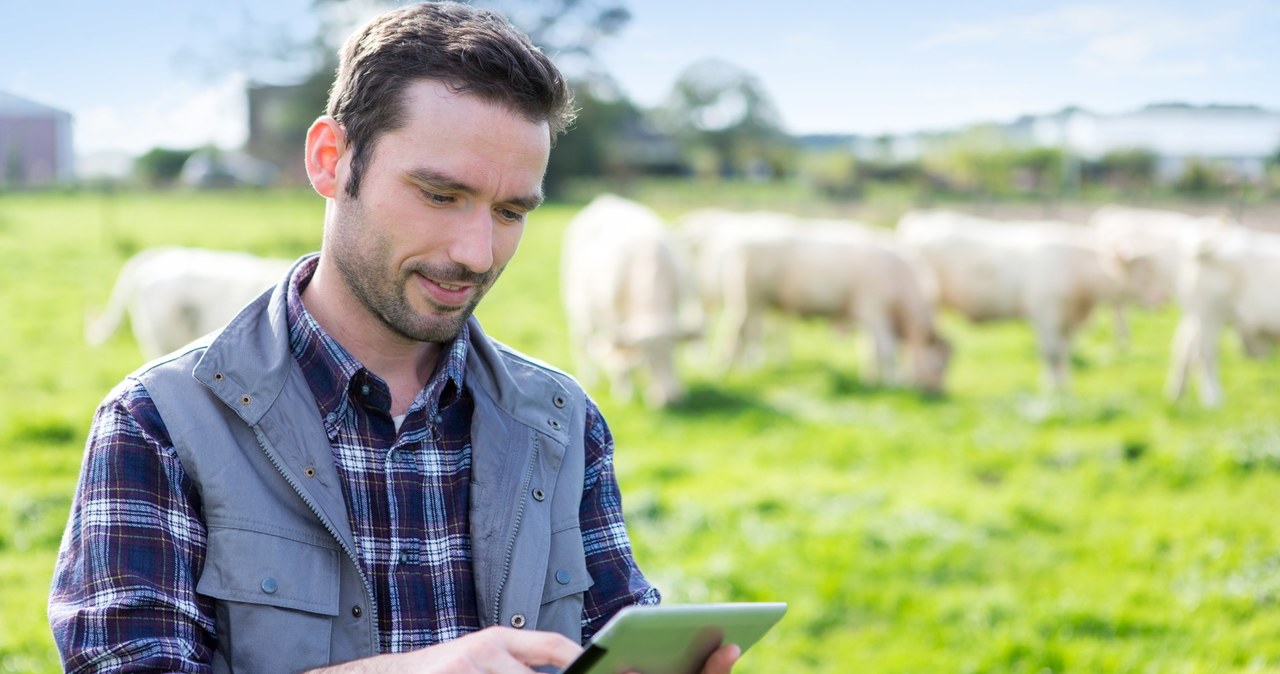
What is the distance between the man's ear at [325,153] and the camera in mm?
1833

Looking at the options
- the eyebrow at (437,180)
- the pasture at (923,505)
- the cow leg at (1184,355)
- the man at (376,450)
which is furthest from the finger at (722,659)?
the cow leg at (1184,355)

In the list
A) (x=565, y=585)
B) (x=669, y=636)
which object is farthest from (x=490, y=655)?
(x=565, y=585)

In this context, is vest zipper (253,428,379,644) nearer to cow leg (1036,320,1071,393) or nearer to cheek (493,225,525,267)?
cheek (493,225,525,267)

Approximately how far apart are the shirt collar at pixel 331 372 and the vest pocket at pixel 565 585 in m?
0.31

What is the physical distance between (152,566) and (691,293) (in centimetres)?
966

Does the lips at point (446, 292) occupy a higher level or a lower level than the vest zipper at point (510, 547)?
higher

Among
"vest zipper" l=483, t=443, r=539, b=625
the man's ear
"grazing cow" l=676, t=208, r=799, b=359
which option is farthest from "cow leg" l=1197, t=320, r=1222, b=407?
the man's ear

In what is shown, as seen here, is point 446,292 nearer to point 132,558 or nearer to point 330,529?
point 330,529

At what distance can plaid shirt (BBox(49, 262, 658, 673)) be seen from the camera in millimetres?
1515

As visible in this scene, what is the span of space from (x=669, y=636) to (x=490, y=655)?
230 millimetres

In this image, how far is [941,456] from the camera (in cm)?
797

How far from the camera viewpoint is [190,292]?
7.66m

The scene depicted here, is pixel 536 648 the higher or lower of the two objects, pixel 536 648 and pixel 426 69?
the lower

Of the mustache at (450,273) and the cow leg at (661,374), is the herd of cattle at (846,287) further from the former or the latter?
the mustache at (450,273)
